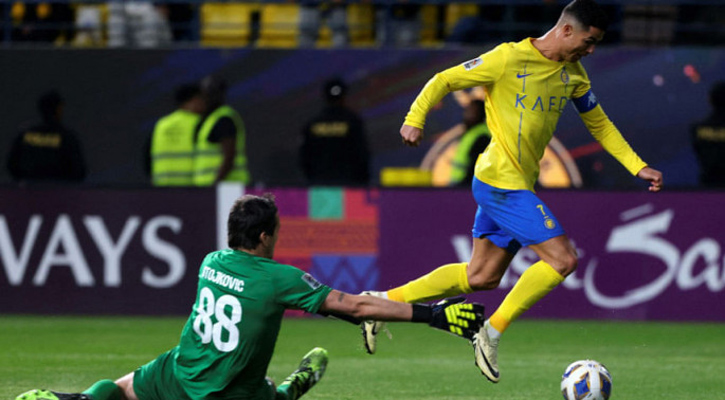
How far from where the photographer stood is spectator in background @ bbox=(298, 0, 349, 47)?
16062mm

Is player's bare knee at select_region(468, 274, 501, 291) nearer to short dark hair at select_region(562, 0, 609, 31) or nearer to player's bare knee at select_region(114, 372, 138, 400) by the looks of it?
short dark hair at select_region(562, 0, 609, 31)

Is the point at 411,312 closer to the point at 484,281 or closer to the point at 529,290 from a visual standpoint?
the point at 529,290

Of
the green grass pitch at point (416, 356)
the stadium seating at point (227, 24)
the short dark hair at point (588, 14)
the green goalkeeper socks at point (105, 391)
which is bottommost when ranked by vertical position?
the green grass pitch at point (416, 356)

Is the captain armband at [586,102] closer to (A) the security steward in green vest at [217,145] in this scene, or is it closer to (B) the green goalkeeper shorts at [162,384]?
(B) the green goalkeeper shorts at [162,384]

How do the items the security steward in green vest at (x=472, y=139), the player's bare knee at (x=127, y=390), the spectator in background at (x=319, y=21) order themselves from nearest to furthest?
the player's bare knee at (x=127, y=390) → the security steward in green vest at (x=472, y=139) → the spectator in background at (x=319, y=21)

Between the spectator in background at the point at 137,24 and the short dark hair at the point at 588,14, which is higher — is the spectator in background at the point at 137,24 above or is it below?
below

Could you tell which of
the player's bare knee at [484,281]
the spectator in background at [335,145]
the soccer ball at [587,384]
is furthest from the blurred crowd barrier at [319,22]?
the soccer ball at [587,384]

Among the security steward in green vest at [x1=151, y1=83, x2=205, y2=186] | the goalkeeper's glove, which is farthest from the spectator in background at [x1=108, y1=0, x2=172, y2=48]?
the goalkeeper's glove

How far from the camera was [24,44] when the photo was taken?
1636 cm

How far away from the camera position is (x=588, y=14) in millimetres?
7934

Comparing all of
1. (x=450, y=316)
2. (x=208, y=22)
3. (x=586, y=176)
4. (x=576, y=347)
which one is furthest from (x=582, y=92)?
(x=208, y=22)

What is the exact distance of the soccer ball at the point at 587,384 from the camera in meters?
7.34

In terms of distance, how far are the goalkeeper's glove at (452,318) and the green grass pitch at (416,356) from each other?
1921 mm

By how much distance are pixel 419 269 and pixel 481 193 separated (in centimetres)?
462
